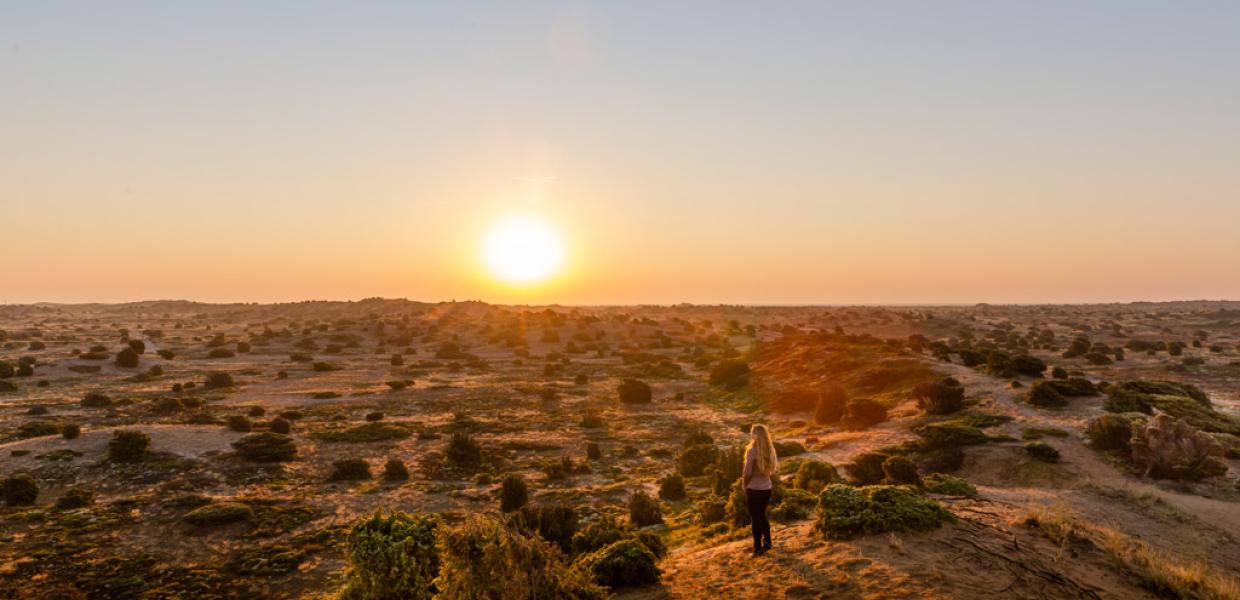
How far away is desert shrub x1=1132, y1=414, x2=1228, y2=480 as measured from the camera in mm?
20125

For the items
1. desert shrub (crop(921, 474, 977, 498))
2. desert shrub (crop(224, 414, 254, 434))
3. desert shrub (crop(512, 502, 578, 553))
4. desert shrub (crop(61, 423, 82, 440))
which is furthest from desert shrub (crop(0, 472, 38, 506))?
desert shrub (crop(921, 474, 977, 498))

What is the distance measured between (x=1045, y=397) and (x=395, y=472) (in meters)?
31.3

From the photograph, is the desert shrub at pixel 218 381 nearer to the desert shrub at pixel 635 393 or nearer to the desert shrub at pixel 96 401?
the desert shrub at pixel 96 401

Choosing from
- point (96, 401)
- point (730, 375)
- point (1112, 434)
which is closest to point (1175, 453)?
point (1112, 434)

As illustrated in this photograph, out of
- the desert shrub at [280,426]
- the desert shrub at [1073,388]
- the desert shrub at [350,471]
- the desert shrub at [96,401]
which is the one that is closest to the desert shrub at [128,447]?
the desert shrub at [280,426]

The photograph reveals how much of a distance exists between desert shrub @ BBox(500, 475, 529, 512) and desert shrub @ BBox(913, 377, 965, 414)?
22.0m

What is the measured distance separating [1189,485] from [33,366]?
255 feet

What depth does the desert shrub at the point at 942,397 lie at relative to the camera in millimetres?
30625

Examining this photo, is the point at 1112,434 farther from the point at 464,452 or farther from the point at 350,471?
the point at 350,471

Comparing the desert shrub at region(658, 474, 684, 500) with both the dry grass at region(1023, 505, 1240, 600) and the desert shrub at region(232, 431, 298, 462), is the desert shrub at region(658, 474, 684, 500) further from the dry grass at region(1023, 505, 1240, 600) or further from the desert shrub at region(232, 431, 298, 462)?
the desert shrub at region(232, 431, 298, 462)

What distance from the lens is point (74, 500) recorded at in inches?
843

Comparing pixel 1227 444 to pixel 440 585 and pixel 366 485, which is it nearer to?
pixel 440 585

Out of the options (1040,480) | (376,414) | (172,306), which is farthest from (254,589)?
(172,306)

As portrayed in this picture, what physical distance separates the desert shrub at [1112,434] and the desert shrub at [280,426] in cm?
3878
